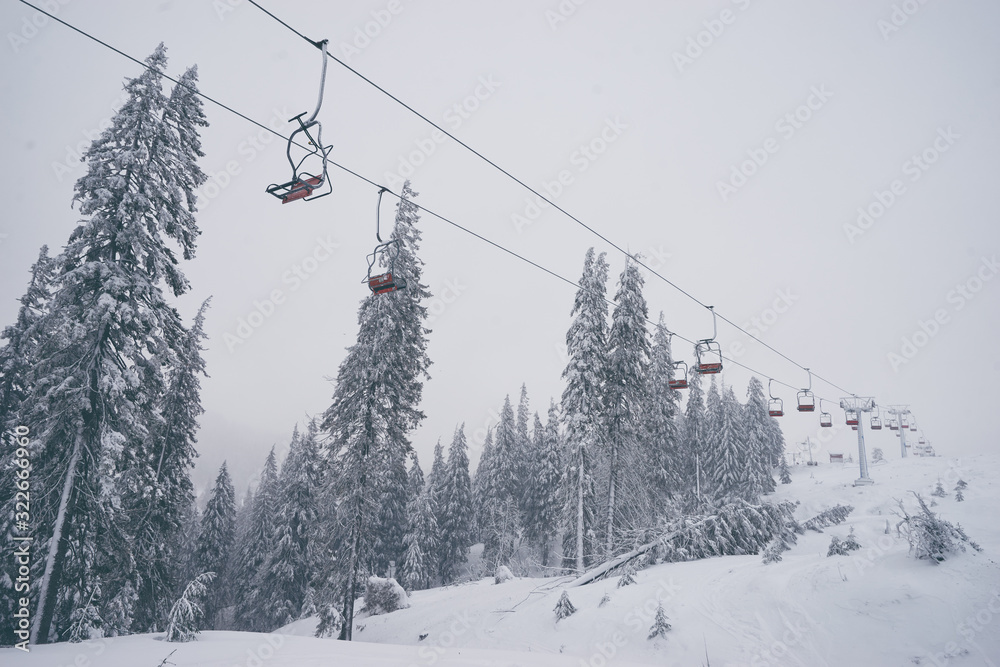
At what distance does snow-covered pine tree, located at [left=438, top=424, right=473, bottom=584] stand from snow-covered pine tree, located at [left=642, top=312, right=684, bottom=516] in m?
20.8

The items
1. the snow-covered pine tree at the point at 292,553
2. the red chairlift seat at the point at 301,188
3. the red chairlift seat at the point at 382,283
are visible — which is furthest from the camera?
the snow-covered pine tree at the point at 292,553

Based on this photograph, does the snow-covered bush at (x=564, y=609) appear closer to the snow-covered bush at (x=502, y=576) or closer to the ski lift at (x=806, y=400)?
the snow-covered bush at (x=502, y=576)

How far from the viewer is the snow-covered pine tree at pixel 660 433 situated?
2928 cm

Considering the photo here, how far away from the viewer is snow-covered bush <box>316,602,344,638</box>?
18.2 meters

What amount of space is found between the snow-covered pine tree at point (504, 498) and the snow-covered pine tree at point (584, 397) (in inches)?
716

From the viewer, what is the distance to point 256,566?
1528 inches

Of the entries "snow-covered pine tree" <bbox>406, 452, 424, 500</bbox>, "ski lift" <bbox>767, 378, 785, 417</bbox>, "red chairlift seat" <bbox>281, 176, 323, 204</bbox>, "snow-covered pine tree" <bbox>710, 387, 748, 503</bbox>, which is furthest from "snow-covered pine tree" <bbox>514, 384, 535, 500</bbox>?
"red chairlift seat" <bbox>281, 176, 323, 204</bbox>

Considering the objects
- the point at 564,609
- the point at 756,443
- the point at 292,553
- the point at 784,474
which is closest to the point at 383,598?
the point at 292,553

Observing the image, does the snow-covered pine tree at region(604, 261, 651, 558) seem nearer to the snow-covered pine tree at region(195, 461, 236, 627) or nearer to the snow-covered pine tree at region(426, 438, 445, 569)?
the snow-covered pine tree at region(426, 438, 445, 569)

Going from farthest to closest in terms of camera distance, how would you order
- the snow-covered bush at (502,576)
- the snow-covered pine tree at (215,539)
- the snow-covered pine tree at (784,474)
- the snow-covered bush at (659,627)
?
the snow-covered pine tree at (784,474) → the snow-covered pine tree at (215,539) → the snow-covered bush at (502,576) → the snow-covered bush at (659,627)

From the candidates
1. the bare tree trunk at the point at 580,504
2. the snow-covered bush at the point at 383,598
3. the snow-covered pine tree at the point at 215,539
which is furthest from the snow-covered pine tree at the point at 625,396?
the snow-covered pine tree at the point at 215,539

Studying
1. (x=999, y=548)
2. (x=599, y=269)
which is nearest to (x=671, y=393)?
(x=599, y=269)

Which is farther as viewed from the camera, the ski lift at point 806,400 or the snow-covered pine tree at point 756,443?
the snow-covered pine tree at point 756,443

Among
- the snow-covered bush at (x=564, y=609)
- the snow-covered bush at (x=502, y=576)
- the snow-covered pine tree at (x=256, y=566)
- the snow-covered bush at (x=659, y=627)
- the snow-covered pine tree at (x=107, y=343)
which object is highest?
the snow-covered pine tree at (x=107, y=343)
